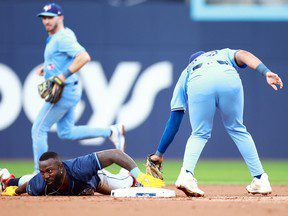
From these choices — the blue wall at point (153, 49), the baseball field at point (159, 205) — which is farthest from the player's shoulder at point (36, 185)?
the blue wall at point (153, 49)

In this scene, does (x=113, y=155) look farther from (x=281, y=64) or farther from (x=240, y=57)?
(x=281, y=64)

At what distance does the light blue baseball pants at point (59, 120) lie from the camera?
29.0 ft

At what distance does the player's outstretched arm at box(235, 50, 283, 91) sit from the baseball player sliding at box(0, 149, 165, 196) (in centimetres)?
127

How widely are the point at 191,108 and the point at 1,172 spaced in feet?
6.74

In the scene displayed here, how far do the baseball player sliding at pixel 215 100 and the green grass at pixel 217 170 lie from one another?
7.87 feet

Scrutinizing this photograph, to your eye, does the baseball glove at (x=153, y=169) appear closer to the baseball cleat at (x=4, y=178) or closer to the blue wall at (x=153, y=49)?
the baseball cleat at (x=4, y=178)

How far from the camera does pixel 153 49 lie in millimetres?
13102

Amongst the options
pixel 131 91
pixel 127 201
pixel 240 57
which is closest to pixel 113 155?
pixel 127 201

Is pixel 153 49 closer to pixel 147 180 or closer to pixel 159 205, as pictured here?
pixel 147 180

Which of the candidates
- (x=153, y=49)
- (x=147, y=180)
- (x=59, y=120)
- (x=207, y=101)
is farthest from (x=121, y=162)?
(x=153, y=49)

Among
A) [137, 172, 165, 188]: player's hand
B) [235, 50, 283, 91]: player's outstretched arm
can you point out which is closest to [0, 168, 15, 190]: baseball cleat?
[137, 172, 165, 188]: player's hand

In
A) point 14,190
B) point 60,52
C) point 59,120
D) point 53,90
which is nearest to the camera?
point 14,190

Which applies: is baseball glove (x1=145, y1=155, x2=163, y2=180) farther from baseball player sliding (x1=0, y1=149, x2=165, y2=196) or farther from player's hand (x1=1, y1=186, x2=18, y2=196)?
player's hand (x1=1, y1=186, x2=18, y2=196)

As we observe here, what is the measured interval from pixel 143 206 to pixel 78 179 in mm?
1045
